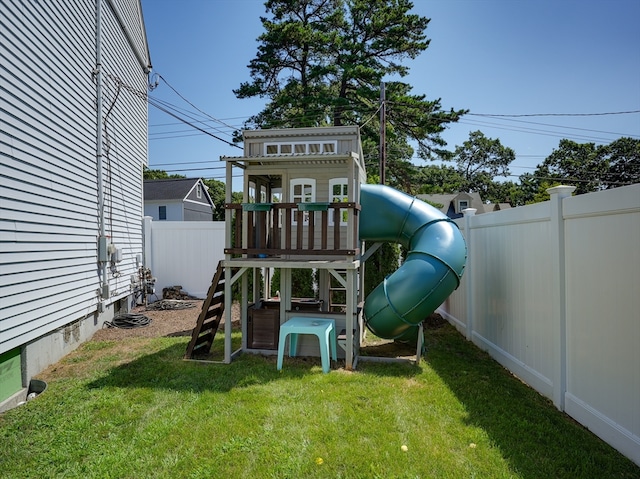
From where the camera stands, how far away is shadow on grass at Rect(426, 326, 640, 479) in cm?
262

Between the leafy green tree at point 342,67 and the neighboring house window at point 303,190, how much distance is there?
8758 mm

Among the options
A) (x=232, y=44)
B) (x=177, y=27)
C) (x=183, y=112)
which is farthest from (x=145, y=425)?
(x=232, y=44)

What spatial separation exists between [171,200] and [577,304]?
72.3 feet

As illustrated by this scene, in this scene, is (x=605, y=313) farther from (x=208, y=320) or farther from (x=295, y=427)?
(x=208, y=320)

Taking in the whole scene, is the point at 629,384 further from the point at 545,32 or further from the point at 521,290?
the point at 545,32

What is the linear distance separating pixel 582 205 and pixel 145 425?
13.6 ft

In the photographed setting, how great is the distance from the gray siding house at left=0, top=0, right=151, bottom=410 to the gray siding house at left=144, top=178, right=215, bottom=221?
14.0m

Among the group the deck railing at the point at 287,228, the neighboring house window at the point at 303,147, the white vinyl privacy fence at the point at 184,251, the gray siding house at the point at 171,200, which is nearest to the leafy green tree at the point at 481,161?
the gray siding house at the point at 171,200

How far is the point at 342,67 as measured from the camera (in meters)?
14.2

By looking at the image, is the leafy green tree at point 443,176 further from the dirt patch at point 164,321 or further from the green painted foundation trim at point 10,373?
the green painted foundation trim at point 10,373

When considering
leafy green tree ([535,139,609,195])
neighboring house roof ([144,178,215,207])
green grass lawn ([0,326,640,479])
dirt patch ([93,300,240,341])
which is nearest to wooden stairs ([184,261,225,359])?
green grass lawn ([0,326,640,479])

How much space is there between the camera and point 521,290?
14.3 ft

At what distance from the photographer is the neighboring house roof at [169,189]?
2247 cm

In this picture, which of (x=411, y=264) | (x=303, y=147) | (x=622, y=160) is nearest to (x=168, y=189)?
(x=303, y=147)
